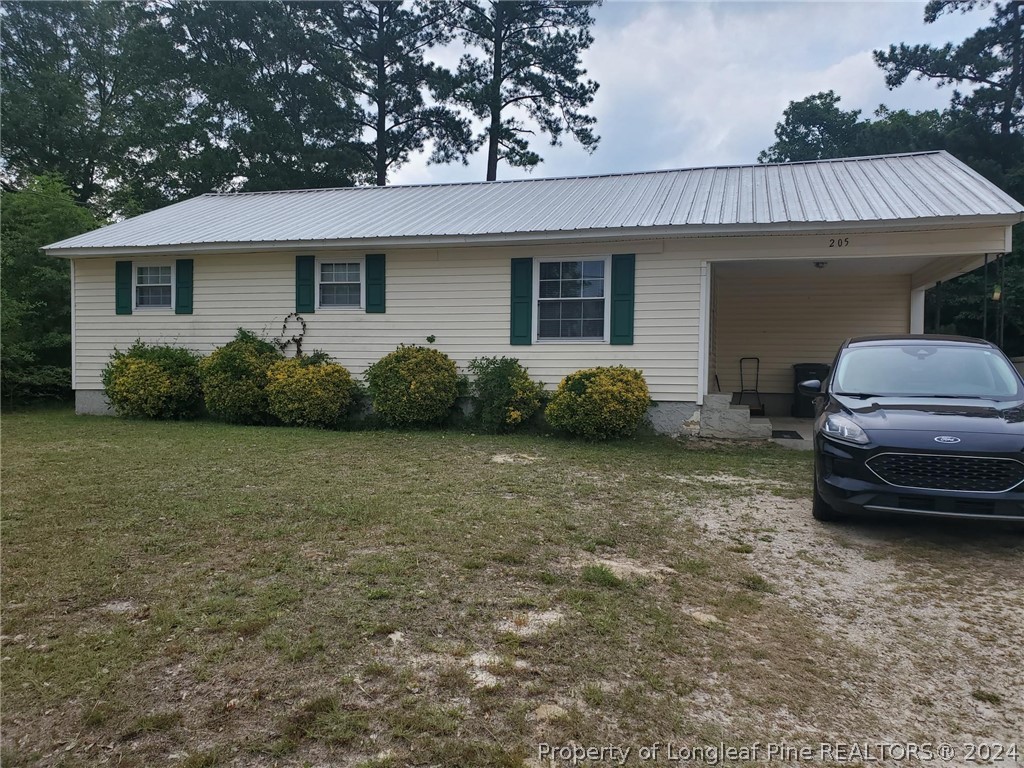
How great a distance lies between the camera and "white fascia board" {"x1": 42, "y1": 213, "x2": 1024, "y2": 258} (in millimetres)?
7746

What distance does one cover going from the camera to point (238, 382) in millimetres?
10094

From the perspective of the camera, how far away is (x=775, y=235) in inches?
336

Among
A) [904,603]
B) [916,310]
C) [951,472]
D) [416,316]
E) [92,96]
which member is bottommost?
[904,603]

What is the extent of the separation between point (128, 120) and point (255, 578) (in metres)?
27.3

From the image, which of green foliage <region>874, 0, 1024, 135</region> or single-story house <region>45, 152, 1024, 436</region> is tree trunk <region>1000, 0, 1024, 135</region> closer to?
green foliage <region>874, 0, 1024, 135</region>

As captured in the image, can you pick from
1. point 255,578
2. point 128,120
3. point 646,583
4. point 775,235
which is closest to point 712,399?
point 775,235

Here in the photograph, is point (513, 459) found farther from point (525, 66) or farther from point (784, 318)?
point (525, 66)

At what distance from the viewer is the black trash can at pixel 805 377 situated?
11688mm

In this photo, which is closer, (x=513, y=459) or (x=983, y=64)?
(x=513, y=459)

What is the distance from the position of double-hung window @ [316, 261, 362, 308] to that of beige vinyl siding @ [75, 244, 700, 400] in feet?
0.56

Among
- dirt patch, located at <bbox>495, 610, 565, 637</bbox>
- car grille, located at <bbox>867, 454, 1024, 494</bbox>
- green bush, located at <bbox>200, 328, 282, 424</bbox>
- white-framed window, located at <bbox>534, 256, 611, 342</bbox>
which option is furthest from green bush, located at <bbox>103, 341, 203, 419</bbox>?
car grille, located at <bbox>867, 454, 1024, 494</bbox>

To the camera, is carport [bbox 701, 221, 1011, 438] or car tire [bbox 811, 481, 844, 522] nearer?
car tire [bbox 811, 481, 844, 522]

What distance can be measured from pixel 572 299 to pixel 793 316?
540 centimetres

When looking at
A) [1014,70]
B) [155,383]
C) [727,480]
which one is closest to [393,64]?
[155,383]
